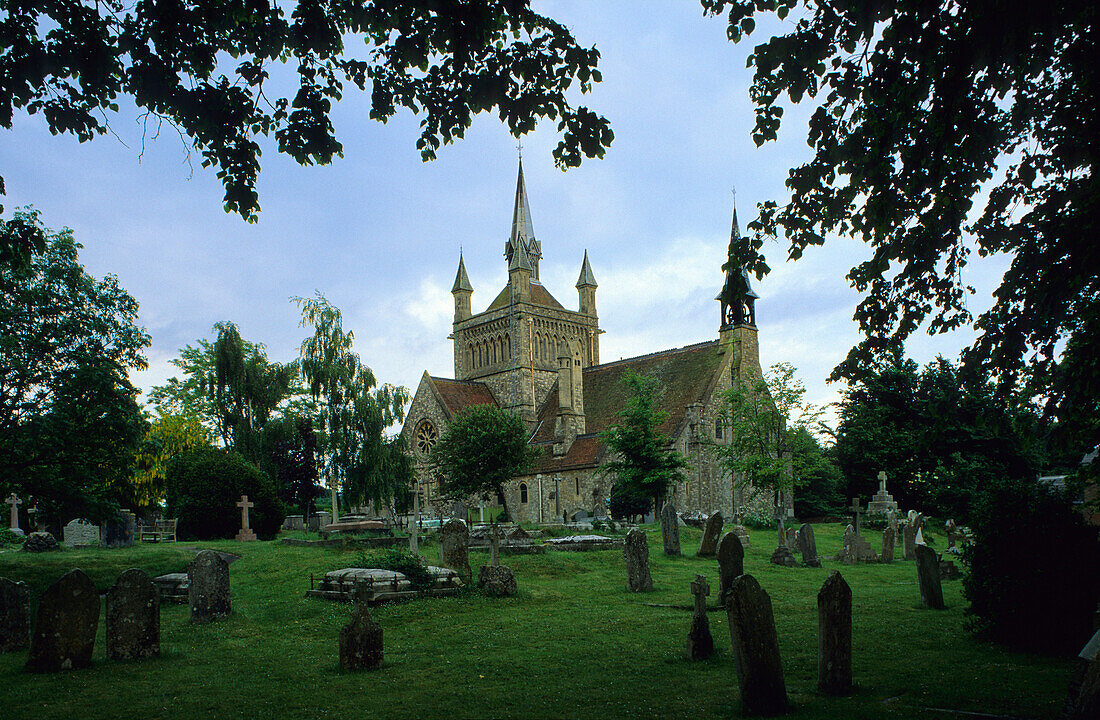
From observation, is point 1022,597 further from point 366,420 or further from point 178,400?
point 178,400

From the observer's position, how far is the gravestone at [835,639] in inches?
306

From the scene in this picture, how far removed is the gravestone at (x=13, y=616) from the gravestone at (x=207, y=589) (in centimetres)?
229

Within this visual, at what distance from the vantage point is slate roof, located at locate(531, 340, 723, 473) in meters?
44.9

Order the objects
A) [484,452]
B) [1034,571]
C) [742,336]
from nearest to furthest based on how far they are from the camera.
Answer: [1034,571] → [484,452] → [742,336]

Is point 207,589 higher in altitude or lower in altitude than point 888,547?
higher

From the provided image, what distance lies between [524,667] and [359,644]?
1900 millimetres

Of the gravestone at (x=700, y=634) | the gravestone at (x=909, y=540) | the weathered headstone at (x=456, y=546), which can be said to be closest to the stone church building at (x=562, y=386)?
the gravestone at (x=909, y=540)

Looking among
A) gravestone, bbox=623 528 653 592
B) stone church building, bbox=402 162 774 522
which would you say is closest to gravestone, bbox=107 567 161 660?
gravestone, bbox=623 528 653 592

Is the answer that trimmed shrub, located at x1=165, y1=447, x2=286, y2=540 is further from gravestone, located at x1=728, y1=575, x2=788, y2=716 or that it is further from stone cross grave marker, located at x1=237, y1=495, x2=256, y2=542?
gravestone, located at x1=728, y1=575, x2=788, y2=716

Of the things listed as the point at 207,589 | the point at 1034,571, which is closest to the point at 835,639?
the point at 1034,571

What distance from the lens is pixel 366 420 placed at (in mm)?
32094

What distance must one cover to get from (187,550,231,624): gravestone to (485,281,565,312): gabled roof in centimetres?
4237

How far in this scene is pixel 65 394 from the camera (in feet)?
49.2

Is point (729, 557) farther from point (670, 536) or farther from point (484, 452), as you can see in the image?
point (484, 452)
